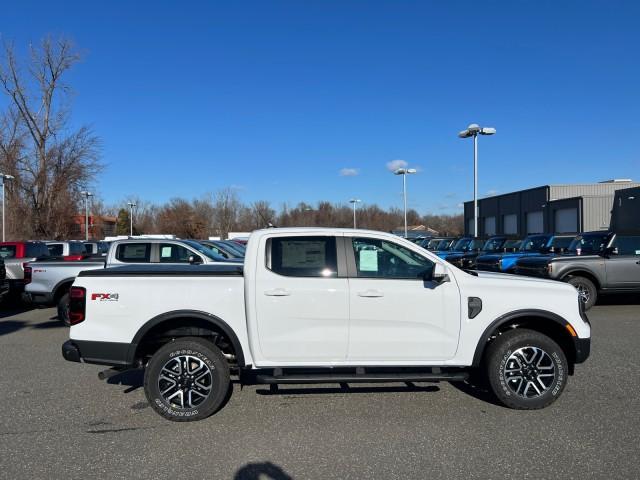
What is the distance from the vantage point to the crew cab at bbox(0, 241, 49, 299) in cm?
1230

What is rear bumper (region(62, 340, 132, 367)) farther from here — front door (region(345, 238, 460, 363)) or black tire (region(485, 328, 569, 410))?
black tire (region(485, 328, 569, 410))

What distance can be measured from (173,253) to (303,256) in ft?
22.3

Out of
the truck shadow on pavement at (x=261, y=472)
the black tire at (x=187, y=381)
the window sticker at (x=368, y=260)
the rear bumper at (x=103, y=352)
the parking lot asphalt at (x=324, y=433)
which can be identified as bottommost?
the truck shadow on pavement at (x=261, y=472)

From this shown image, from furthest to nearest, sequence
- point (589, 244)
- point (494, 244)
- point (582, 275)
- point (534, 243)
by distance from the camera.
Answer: point (494, 244), point (534, 243), point (589, 244), point (582, 275)

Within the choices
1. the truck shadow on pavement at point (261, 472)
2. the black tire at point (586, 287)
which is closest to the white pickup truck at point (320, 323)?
the truck shadow on pavement at point (261, 472)

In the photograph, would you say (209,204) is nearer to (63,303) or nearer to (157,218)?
(157,218)

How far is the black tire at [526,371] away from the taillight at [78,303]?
161 inches

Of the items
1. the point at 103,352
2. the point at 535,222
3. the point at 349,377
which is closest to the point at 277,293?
the point at 349,377

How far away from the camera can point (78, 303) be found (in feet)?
15.7

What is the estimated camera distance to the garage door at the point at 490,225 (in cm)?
5786

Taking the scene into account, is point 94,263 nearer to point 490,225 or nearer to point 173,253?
point 173,253

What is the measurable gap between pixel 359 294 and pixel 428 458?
1.56m

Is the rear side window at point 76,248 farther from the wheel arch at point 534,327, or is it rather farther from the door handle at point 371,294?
the wheel arch at point 534,327

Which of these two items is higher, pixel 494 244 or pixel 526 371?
pixel 494 244
